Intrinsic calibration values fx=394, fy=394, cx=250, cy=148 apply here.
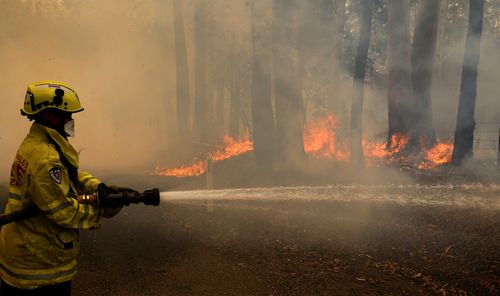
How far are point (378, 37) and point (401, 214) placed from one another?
1805 cm

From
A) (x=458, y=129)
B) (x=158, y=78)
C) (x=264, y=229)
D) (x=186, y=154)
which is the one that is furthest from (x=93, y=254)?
(x=158, y=78)

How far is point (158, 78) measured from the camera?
28891 mm

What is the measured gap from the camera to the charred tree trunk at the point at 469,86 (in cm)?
1112

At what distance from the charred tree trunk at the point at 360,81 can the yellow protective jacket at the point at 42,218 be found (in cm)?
1062

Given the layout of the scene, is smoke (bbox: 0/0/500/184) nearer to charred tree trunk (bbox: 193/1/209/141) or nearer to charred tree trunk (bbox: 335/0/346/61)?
charred tree trunk (bbox: 193/1/209/141)

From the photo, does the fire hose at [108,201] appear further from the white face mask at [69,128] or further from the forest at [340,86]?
the forest at [340,86]

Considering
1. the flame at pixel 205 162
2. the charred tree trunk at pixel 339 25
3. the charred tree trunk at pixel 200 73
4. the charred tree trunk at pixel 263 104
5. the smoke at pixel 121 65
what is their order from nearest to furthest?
1. the charred tree trunk at pixel 263 104
2. the flame at pixel 205 162
3. the charred tree trunk at pixel 339 25
4. the charred tree trunk at pixel 200 73
5. the smoke at pixel 121 65

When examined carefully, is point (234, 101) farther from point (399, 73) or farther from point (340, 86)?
point (399, 73)

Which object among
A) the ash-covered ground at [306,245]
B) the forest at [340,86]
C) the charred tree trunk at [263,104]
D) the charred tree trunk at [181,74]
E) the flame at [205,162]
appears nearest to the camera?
the ash-covered ground at [306,245]

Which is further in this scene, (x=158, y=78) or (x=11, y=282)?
(x=158, y=78)

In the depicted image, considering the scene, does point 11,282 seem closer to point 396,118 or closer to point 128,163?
point 396,118

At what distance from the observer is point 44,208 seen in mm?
2861

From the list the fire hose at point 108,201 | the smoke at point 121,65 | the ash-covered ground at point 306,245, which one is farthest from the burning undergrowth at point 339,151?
the fire hose at point 108,201

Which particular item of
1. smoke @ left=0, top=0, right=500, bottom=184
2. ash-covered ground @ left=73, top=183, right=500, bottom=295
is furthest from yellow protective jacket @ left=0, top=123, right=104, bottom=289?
smoke @ left=0, top=0, right=500, bottom=184
